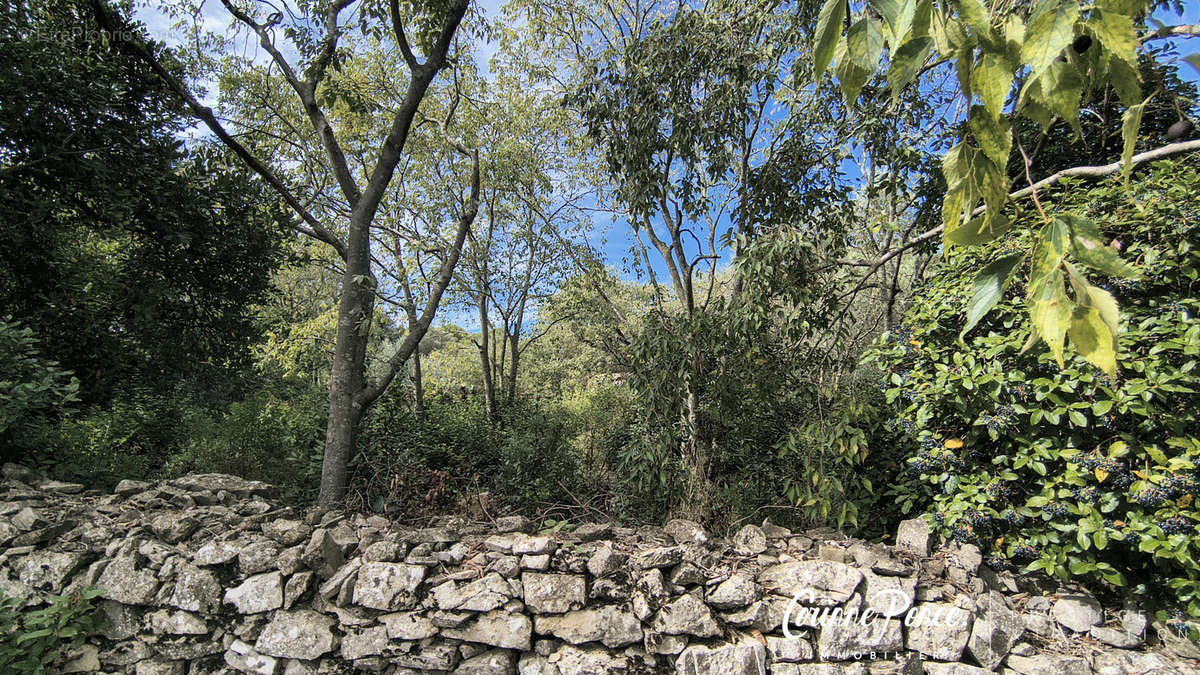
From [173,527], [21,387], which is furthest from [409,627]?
[21,387]

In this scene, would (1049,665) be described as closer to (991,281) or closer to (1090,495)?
(1090,495)

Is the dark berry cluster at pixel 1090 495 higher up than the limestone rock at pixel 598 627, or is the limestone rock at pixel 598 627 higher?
the dark berry cluster at pixel 1090 495

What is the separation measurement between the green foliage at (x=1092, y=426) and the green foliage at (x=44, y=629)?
152 inches

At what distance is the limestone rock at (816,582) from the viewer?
6.67ft

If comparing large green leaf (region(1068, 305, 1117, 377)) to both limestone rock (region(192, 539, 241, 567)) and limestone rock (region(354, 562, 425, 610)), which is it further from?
limestone rock (region(192, 539, 241, 567))

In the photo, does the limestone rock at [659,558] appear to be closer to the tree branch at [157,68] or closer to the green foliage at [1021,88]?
the green foliage at [1021,88]

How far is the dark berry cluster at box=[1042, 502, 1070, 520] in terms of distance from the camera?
1960 mm

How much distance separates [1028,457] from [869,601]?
86cm

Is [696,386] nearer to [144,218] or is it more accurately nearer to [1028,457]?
[1028,457]

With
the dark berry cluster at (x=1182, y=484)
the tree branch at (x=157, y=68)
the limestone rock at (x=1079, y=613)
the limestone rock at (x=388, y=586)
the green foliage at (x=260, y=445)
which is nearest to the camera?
the dark berry cluster at (x=1182, y=484)

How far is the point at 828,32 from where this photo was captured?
638mm

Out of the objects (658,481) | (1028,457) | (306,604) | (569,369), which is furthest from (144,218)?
(569,369)

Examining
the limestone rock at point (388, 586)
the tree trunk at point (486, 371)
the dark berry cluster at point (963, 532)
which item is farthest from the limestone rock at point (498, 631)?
the tree trunk at point (486, 371)

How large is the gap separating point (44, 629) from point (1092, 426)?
14.6ft
